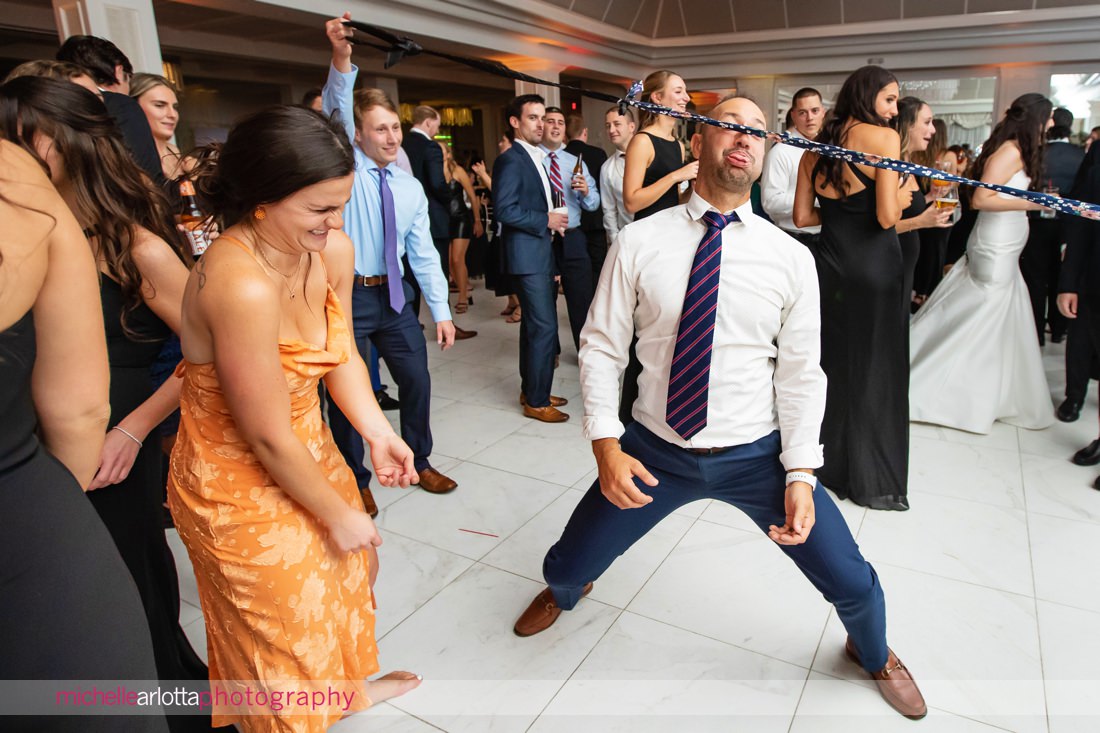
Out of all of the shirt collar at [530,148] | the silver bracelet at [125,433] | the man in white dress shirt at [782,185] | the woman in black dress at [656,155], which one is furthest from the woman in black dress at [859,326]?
the silver bracelet at [125,433]

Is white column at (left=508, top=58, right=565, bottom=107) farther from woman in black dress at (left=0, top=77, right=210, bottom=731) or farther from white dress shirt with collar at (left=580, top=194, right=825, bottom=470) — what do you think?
woman in black dress at (left=0, top=77, right=210, bottom=731)

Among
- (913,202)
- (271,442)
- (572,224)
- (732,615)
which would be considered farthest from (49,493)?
(572,224)

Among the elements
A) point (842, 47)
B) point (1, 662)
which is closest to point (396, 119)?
point (1, 662)

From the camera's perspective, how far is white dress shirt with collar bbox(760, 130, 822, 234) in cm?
379

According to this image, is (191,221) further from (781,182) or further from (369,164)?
(781,182)

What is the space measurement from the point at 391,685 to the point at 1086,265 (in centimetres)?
347

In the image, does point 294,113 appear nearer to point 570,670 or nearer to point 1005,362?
A: point 570,670

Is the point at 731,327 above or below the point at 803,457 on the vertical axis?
above

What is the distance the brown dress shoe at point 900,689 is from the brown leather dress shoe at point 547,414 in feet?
7.29

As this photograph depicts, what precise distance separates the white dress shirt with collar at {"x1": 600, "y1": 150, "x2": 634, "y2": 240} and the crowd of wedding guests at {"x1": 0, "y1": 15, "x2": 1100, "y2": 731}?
62cm

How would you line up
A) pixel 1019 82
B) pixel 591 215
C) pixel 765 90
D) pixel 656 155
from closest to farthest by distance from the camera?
pixel 656 155 < pixel 591 215 < pixel 1019 82 < pixel 765 90

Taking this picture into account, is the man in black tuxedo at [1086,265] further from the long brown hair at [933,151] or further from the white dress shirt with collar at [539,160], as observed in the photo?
the white dress shirt with collar at [539,160]

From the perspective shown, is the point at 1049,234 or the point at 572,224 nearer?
the point at 572,224

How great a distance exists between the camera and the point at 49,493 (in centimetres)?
89
